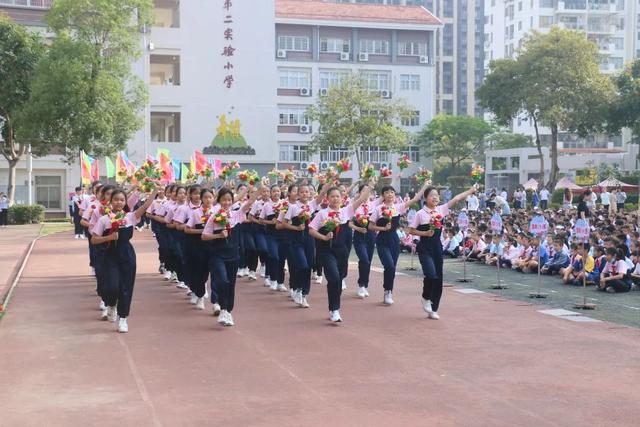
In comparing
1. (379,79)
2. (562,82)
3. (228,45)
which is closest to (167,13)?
(228,45)

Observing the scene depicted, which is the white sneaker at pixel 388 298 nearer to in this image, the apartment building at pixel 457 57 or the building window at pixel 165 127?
the building window at pixel 165 127

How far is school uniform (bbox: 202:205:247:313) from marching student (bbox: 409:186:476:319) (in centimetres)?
250

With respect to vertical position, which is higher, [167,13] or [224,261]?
[167,13]

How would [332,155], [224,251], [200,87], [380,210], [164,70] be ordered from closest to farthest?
[224,251], [380,210], [200,87], [164,70], [332,155]

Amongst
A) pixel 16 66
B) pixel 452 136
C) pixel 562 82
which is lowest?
pixel 452 136

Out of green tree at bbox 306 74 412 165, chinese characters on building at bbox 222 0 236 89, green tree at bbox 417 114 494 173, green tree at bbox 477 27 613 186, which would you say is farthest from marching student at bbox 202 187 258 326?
green tree at bbox 417 114 494 173

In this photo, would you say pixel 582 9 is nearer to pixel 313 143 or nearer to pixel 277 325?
pixel 313 143

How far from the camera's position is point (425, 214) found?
11000 mm

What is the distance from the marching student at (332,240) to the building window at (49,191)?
3879 cm

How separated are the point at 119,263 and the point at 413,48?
54.3 metres

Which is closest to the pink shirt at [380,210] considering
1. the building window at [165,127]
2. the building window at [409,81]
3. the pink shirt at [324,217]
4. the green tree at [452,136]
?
the pink shirt at [324,217]

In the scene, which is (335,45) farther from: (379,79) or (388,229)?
(388,229)

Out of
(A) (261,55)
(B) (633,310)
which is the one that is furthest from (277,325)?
(A) (261,55)

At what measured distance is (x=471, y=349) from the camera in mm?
9055
